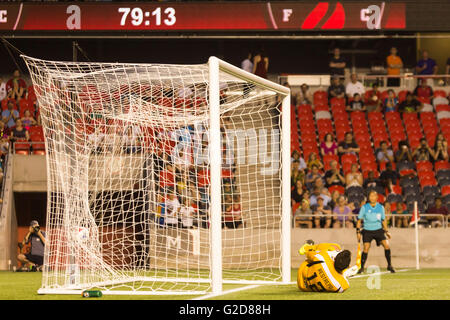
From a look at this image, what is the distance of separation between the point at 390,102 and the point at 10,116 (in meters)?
9.79

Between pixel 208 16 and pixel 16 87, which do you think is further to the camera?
pixel 16 87

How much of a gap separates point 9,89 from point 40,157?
143 inches

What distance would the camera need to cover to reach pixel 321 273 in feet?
30.9

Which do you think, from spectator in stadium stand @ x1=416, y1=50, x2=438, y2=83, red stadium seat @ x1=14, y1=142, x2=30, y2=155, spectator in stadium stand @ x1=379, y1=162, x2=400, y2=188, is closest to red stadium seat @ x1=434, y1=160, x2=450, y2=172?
spectator in stadium stand @ x1=379, y1=162, x2=400, y2=188

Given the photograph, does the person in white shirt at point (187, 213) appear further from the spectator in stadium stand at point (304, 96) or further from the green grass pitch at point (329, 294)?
the spectator in stadium stand at point (304, 96)

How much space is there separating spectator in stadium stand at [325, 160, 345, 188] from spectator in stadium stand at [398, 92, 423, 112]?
371 centimetres

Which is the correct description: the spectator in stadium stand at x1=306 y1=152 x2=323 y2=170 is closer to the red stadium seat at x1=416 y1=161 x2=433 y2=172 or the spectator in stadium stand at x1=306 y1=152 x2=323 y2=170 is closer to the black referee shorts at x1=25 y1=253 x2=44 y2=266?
the red stadium seat at x1=416 y1=161 x2=433 y2=172

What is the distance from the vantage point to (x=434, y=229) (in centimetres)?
1686

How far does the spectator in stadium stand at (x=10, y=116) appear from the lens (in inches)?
752

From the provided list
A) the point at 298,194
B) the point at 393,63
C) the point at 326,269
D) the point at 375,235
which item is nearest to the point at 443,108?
the point at 393,63

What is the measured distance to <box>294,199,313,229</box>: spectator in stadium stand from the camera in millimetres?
16891

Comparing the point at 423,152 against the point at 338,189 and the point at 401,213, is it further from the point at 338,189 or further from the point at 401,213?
the point at 338,189

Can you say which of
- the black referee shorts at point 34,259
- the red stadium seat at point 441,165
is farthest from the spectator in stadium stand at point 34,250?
the red stadium seat at point 441,165
